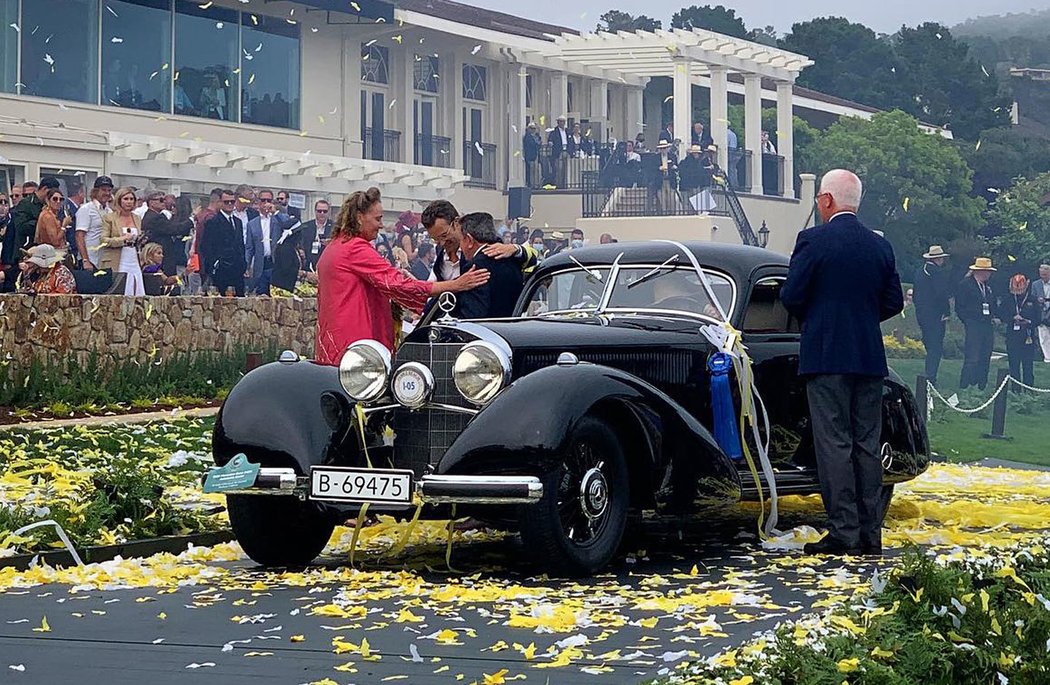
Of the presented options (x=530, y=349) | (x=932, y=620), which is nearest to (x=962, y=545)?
(x=530, y=349)

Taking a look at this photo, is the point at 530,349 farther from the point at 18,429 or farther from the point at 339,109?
the point at 339,109

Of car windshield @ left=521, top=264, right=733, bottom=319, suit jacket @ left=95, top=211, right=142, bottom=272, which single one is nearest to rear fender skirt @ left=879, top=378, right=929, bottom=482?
car windshield @ left=521, top=264, right=733, bottom=319

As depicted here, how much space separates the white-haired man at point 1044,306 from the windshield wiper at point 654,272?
18699 mm

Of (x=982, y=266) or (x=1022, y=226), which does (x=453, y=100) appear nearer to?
(x=982, y=266)

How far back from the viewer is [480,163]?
45188 mm

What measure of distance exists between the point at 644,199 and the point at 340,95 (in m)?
9.20

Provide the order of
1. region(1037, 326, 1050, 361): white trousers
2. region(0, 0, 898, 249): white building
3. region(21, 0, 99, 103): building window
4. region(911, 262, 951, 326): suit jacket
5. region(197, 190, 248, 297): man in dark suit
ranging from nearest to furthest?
region(197, 190, 248, 297): man in dark suit, region(911, 262, 951, 326): suit jacket, region(1037, 326, 1050, 361): white trousers, region(21, 0, 99, 103): building window, region(0, 0, 898, 249): white building

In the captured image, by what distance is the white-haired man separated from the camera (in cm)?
2782

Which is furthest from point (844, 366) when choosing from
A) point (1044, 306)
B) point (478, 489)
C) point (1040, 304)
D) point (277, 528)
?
point (1044, 306)

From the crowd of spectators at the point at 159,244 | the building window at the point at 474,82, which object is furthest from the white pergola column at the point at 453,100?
the crowd of spectators at the point at 159,244

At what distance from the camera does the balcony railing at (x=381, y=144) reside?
40.5 metres

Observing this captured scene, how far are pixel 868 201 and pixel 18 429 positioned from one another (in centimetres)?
4699

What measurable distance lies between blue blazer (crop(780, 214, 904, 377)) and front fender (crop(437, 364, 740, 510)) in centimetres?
77

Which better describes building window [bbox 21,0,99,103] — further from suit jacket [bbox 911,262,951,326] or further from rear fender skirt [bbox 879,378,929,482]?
rear fender skirt [bbox 879,378,929,482]
